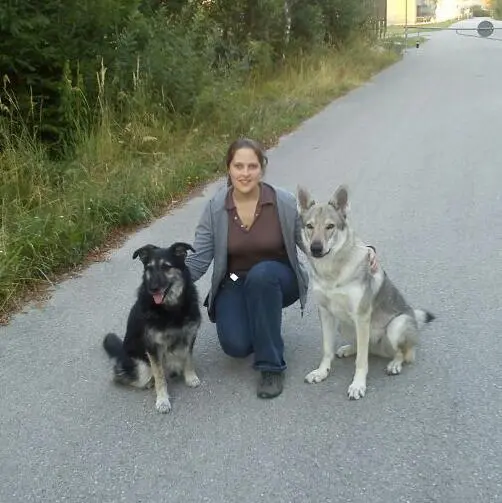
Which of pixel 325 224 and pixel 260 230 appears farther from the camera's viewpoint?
pixel 260 230

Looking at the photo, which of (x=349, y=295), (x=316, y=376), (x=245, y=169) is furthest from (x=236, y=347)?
(x=245, y=169)

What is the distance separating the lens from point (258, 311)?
3.74 m

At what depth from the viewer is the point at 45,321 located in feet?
15.9

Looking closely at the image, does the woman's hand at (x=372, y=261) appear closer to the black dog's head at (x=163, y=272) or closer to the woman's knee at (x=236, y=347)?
the woman's knee at (x=236, y=347)

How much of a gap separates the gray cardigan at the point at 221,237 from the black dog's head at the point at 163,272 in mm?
274

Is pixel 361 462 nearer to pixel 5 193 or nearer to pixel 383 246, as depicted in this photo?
pixel 383 246

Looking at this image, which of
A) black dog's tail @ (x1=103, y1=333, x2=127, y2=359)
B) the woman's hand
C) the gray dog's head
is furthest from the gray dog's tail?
black dog's tail @ (x1=103, y1=333, x2=127, y2=359)

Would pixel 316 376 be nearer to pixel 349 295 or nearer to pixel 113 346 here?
pixel 349 295

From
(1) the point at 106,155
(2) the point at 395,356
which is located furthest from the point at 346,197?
(1) the point at 106,155

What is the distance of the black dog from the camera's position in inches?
142

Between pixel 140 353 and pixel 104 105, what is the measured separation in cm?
564

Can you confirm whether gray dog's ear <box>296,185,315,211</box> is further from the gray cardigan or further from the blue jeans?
the blue jeans

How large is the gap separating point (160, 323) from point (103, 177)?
13.8 ft

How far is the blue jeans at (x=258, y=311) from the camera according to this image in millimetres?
3719
